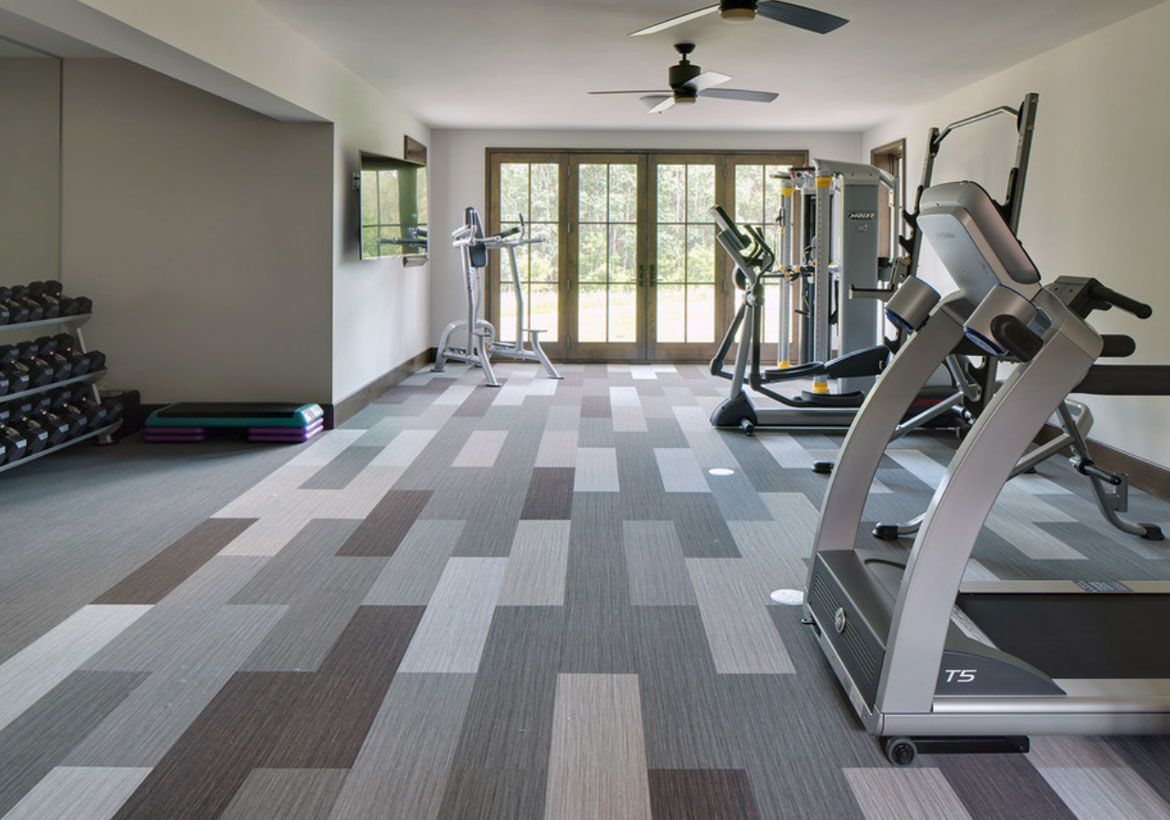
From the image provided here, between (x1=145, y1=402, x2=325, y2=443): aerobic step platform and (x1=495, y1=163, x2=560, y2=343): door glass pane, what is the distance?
4.16m

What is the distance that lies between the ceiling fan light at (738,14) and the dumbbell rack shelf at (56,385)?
12.5ft

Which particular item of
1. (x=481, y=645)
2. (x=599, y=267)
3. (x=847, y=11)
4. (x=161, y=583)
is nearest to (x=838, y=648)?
(x=481, y=645)

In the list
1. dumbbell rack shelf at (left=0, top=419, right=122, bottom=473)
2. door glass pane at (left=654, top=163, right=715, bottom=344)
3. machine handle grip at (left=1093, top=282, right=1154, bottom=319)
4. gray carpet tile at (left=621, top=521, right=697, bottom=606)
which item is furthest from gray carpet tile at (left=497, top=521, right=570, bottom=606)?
door glass pane at (left=654, top=163, right=715, bottom=344)

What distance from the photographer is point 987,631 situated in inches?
103

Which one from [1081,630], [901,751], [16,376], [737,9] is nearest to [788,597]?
[1081,630]

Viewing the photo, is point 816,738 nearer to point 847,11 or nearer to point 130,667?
point 130,667

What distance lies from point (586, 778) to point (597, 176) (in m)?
8.17

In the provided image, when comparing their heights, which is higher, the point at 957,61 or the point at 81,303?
the point at 957,61

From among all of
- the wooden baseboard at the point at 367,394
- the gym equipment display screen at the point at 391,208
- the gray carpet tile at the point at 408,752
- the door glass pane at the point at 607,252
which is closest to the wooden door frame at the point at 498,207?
the door glass pane at the point at 607,252

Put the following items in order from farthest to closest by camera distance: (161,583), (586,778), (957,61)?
(957,61)
(161,583)
(586,778)

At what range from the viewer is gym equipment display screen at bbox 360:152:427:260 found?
21.5 ft

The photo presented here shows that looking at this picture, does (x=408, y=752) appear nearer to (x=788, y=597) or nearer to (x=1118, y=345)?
(x=788, y=597)

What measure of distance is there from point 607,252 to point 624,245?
0.18 meters

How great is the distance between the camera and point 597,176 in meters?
9.66
